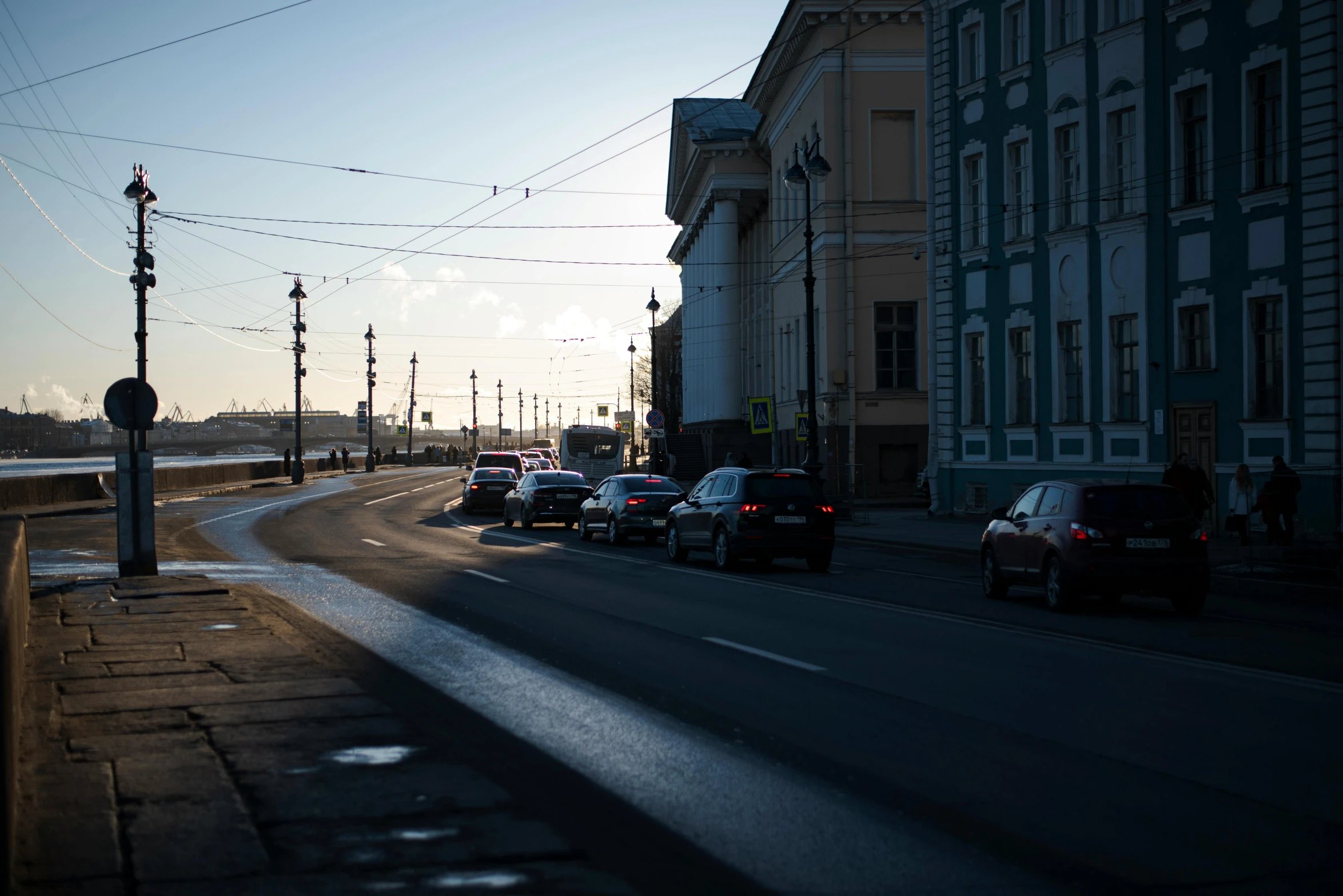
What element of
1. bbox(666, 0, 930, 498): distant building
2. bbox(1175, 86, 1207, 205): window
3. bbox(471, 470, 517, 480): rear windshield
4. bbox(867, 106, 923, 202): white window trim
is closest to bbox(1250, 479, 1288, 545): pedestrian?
bbox(1175, 86, 1207, 205): window

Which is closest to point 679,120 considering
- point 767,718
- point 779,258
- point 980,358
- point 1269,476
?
point 779,258

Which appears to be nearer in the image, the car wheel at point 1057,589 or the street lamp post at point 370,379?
the car wheel at point 1057,589

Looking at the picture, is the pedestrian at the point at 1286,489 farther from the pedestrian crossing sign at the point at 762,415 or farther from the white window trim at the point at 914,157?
the white window trim at the point at 914,157

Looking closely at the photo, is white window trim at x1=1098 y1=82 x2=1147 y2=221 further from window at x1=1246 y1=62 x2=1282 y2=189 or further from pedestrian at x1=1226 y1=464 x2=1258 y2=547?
pedestrian at x1=1226 y1=464 x2=1258 y2=547

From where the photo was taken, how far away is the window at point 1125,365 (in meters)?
28.9

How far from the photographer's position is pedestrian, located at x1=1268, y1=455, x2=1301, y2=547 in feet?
74.2

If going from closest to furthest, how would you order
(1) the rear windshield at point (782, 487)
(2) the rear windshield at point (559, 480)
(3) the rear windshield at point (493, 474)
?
(1) the rear windshield at point (782, 487), (2) the rear windshield at point (559, 480), (3) the rear windshield at point (493, 474)

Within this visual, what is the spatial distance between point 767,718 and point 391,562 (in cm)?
1453

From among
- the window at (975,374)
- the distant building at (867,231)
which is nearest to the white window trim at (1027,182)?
the window at (975,374)

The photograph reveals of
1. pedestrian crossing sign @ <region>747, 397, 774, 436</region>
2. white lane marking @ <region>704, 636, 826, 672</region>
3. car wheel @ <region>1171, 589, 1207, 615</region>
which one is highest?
pedestrian crossing sign @ <region>747, 397, 774, 436</region>

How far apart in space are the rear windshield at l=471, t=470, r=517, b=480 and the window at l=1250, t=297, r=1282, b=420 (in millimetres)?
23322

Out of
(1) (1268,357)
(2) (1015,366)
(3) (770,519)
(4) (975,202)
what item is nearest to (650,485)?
A: (3) (770,519)

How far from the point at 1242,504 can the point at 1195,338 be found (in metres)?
4.34

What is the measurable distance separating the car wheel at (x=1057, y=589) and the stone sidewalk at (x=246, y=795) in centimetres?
865
